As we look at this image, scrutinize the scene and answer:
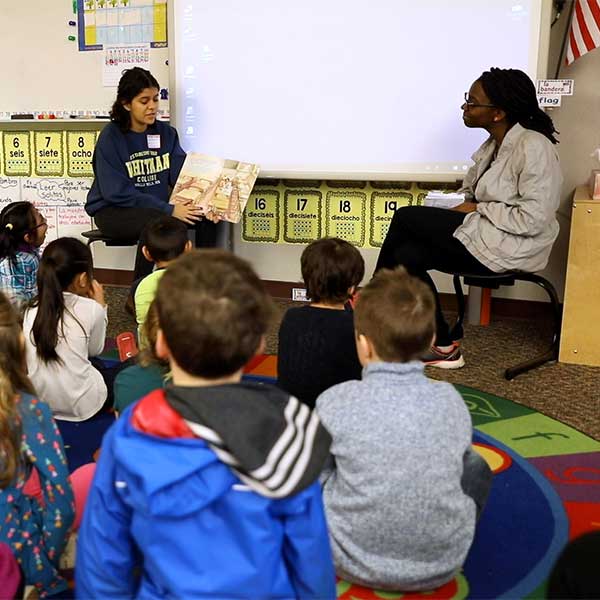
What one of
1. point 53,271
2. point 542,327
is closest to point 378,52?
point 542,327

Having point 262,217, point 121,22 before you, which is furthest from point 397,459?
point 121,22

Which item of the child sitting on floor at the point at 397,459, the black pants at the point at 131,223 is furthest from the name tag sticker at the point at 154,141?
the child sitting on floor at the point at 397,459

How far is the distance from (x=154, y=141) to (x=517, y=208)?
1.88m

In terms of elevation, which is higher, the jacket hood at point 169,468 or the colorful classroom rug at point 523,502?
the jacket hood at point 169,468

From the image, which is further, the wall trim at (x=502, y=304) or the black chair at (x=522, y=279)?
the wall trim at (x=502, y=304)

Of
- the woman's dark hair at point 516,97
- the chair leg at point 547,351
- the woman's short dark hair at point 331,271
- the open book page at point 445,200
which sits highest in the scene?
the woman's dark hair at point 516,97

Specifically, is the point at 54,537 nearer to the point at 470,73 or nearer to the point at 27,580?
the point at 27,580

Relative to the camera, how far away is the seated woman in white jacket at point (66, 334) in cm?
210

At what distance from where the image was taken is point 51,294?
2100 mm

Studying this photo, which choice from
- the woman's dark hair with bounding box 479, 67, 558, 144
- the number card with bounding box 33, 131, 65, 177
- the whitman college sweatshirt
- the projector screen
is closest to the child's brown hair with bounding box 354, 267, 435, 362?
the woman's dark hair with bounding box 479, 67, 558, 144

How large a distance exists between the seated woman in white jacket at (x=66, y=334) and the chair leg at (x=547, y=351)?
1534mm

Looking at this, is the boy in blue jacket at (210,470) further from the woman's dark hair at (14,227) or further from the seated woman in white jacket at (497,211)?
the woman's dark hair at (14,227)

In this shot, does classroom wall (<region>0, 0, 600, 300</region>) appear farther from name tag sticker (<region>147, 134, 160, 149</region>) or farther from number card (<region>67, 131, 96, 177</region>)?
name tag sticker (<region>147, 134, 160, 149</region>)

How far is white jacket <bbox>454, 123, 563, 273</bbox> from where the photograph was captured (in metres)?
2.61
